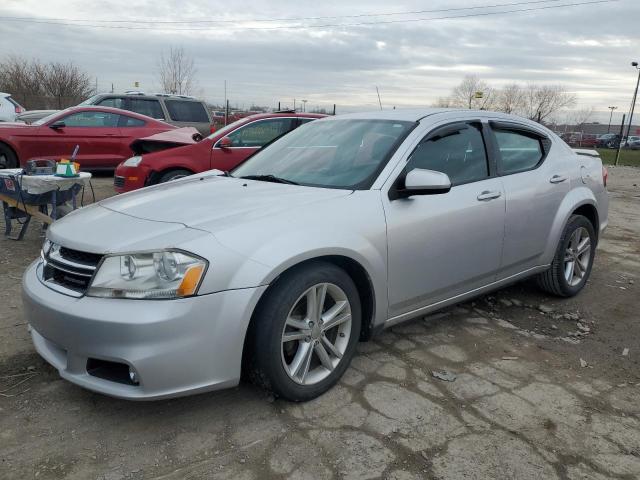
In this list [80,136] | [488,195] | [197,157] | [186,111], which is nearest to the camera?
[488,195]

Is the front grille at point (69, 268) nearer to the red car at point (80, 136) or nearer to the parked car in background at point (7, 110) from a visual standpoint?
the red car at point (80, 136)

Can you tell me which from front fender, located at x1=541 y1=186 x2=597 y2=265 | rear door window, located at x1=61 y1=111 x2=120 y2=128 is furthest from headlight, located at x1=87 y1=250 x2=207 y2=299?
rear door window, located at x1=61 y1=111 x2=120 y2=128

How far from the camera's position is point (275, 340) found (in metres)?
2.59

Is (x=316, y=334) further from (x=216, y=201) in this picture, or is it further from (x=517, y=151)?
(x=517, y=151)

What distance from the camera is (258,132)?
775cm

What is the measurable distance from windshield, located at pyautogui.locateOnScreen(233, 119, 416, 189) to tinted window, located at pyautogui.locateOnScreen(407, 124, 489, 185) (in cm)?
18

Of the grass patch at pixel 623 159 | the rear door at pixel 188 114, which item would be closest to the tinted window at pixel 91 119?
the rear door at pixel 188 114

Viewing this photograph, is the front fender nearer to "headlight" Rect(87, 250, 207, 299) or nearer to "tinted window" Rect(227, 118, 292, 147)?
"headlight" Rect(87, 250, 207, 299)

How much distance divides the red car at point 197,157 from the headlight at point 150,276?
4890 mm

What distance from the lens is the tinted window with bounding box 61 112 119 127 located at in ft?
32.2

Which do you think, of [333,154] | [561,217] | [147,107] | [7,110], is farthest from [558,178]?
[7,110]

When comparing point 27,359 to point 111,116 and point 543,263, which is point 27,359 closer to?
point 543,263

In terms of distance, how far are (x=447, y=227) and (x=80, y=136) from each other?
8471mm

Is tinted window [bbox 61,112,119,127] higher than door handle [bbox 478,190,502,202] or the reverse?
higher
